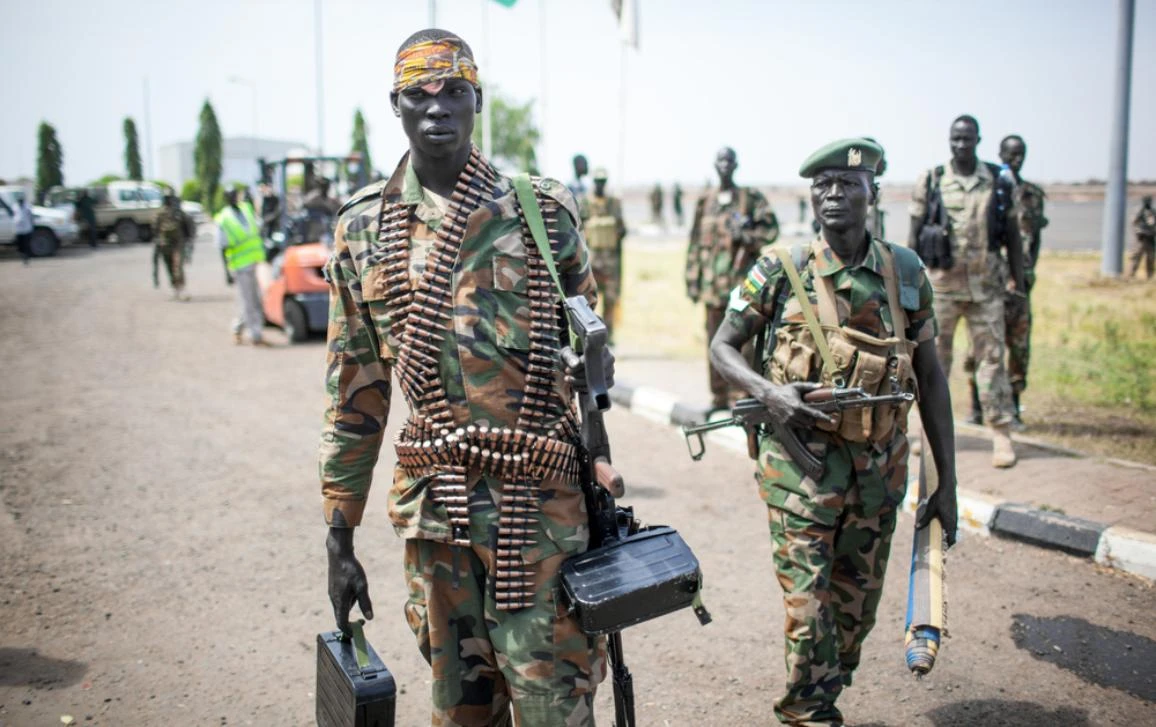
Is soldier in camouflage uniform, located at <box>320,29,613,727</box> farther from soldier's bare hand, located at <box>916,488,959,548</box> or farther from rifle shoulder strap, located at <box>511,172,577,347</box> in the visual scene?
soldier's bare hand, located at <box>916,488,959,548</box>

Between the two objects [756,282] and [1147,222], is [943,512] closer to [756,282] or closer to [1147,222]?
[756,282]

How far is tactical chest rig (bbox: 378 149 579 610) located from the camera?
8.07 feet

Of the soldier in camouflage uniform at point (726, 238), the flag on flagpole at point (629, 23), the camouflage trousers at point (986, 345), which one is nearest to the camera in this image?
the camouflage trousers at point (986, 345)

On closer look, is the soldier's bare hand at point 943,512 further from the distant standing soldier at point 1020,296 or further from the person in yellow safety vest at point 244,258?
the person in yellow safety vest at point 244,258

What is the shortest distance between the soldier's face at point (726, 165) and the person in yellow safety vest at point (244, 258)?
7.02 metres

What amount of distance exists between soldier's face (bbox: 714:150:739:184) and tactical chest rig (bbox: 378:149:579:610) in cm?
631

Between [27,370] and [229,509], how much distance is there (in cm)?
630

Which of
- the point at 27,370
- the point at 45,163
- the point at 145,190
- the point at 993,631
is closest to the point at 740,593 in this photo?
the point at 993,631

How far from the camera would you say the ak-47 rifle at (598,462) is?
227 centimetres

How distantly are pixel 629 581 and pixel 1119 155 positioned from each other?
13603 mm

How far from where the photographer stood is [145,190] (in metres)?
34.7

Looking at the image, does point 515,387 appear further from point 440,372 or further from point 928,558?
point 928,558

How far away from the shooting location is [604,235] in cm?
1156

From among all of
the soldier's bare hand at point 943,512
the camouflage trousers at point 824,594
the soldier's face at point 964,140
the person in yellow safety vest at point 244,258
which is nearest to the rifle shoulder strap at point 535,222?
the camouflage trousers at point 824,594
